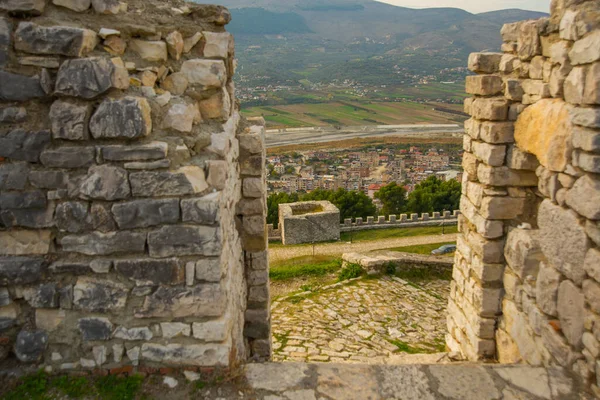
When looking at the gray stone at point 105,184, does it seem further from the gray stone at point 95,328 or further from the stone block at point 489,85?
the stone block at point 489,85

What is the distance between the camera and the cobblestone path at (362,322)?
696 centimetres

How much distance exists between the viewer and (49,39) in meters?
3.14

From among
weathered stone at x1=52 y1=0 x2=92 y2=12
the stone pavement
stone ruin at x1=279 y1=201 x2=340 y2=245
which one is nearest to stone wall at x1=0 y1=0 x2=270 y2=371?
weathered stone at x1=52 y1=0 x2=92 y2=12

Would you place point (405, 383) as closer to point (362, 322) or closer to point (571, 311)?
point (571, 311)

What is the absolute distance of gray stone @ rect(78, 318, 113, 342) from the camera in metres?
3.40

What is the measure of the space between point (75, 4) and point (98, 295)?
1902 millimetres

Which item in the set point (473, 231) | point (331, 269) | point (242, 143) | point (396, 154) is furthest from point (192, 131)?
point (396, 154)

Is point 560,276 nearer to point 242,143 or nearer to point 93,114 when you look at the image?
point 242,143

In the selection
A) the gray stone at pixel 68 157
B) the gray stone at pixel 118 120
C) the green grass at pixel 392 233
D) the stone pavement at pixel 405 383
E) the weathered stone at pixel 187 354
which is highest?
the gray stone at pixel 118 120

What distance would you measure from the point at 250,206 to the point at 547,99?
8.73 feet

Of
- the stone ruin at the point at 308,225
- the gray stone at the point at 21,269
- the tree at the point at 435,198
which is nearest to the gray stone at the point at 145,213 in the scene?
the gray stone at the point at 21,269

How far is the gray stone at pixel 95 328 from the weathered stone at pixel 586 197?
10.8 feet

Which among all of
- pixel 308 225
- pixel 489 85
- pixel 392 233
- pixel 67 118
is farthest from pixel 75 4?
pixel 392 233

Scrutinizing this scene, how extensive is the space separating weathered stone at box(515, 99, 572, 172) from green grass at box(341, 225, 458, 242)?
852 inches
